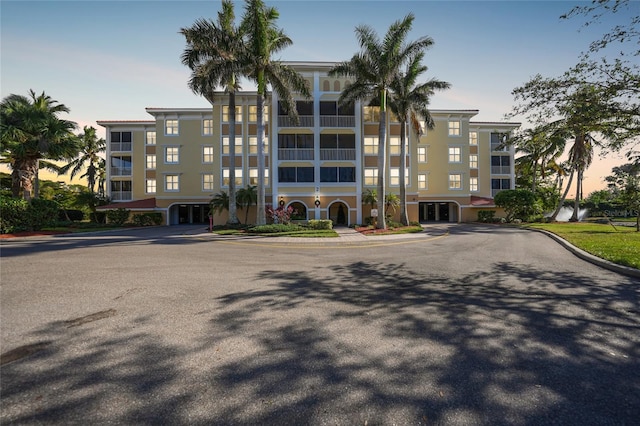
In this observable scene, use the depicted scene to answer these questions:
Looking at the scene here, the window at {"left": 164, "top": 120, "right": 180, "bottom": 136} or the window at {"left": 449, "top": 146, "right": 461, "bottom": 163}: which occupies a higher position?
the window at {"left": 164, "top": 120, "right": 180, "bottom": 136}

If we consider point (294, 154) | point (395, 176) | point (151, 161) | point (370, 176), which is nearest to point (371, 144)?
point (370, 176)

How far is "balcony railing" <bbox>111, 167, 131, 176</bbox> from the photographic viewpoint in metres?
36.3

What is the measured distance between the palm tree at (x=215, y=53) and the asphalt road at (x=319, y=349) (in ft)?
59.9

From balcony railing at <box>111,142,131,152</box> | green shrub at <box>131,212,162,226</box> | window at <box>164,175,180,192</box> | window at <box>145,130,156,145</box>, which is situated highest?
window at <box>145,130,156,145</box>

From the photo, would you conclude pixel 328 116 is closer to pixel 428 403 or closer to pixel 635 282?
pixel 635 282

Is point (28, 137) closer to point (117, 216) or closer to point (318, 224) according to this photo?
point (117, 216)

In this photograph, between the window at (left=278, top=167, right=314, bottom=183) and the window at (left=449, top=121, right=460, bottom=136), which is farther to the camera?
the window at (left=449, top=121, right=460, bottom=136)

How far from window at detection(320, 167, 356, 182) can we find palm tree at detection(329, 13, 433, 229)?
→ 5297mm

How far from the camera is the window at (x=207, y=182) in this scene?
32562mm

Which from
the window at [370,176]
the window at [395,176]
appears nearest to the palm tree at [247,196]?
the window at [370,176]

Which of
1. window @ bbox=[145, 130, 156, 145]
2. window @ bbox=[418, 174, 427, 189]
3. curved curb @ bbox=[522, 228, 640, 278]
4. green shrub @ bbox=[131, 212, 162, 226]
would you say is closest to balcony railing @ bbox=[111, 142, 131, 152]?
window @ bbox=[145, 130, 156, 145]

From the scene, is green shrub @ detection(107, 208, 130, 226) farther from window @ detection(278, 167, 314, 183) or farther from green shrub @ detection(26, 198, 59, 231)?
window @ detection(278, 167, 314, 183)

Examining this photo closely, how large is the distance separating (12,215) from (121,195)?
16.6m

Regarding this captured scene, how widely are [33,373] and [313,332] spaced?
347 centimetres
